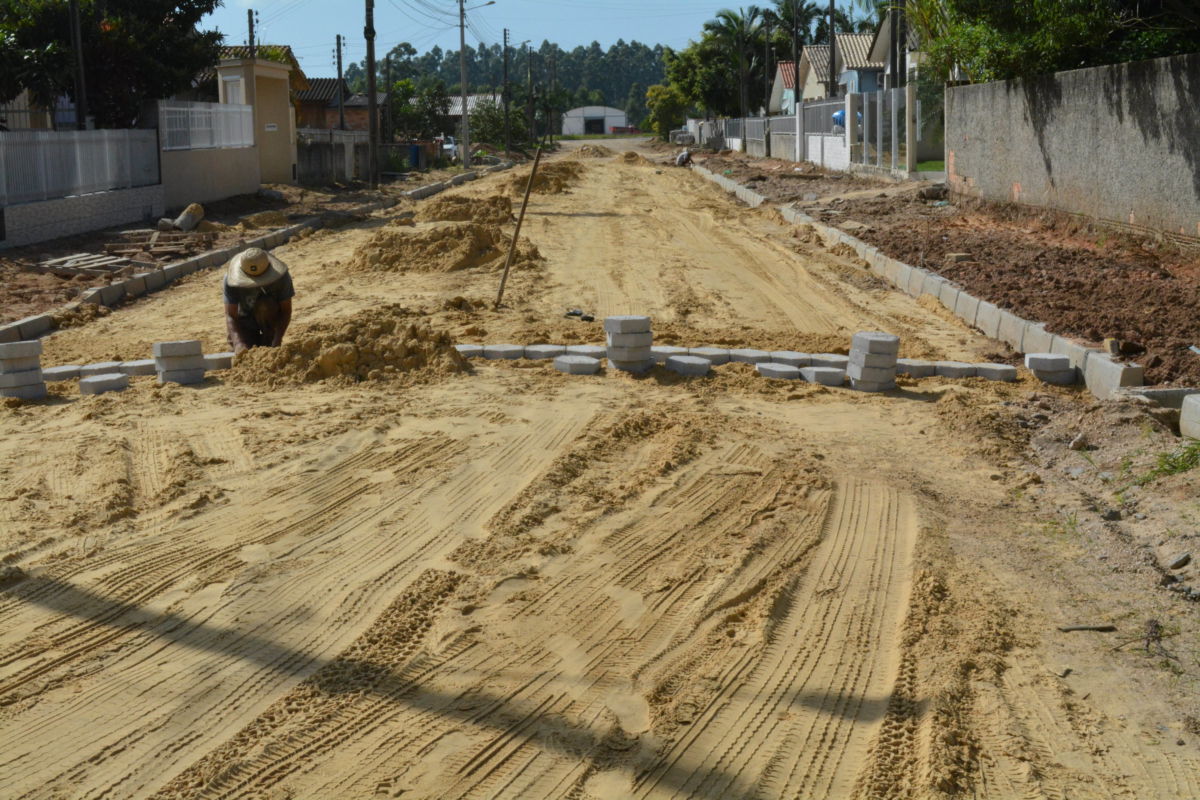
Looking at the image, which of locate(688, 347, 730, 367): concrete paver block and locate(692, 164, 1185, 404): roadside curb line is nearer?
locate(692, 164, 1185, 404): roadside curb line

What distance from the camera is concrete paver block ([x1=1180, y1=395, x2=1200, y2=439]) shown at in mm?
7494

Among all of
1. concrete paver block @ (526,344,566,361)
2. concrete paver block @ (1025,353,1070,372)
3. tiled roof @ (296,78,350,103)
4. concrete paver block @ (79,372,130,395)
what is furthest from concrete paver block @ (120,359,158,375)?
tiled roof @ (296,78,350,103)

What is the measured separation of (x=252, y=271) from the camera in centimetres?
961

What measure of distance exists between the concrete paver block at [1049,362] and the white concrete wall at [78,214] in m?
14.3

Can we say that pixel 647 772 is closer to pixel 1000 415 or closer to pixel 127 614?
pixel 127 614

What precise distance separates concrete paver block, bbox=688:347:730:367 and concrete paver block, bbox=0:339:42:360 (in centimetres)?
514

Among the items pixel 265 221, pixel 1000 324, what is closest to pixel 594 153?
pixel 265 221

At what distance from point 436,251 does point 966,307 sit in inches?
288

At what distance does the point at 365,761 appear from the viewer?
12.7 feet

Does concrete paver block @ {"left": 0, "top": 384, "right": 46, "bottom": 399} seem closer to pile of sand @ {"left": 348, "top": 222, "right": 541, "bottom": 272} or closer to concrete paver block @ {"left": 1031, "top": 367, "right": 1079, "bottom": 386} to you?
pile of sand @ {"left": 348, "top": 222, "right": 541, "bottom": 272}

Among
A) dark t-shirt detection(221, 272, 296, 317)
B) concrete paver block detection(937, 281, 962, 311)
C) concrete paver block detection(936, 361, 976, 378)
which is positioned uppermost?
dark t-shirt detection(221, 272, 296, 317)

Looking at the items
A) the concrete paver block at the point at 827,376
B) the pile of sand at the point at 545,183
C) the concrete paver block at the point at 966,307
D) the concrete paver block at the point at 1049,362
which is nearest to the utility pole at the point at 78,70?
the pile of sand at the point at 545,183

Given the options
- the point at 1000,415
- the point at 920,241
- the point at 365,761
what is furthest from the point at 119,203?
the point at 365,761

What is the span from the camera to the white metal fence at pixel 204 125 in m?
23.9
